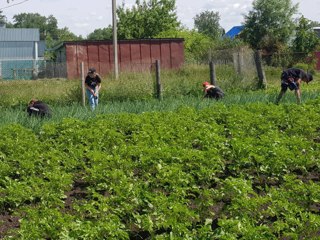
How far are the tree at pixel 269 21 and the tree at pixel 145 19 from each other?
19.9ft

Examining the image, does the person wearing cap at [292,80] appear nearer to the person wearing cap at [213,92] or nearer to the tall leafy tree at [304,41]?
the person wearing cap at [213,92]

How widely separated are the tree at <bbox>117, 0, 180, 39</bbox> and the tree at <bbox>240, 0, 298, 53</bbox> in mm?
6070

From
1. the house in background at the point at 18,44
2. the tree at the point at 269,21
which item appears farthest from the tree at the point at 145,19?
the house in background at the point at 18,44

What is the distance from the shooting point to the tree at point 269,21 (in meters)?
43.2

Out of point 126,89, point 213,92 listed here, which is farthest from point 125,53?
point 213,92

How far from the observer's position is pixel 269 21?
145ft

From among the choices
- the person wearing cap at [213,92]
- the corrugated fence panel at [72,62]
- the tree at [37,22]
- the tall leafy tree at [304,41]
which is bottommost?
the person wearing cap at [213,92]

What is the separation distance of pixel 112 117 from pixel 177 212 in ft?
17.5

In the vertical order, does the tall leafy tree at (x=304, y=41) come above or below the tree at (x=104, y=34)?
below

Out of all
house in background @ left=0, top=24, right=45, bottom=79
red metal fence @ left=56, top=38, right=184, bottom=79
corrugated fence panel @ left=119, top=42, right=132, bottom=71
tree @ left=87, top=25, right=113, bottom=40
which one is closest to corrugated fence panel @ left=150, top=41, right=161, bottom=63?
red metal fence @ left=56, top=38, right=184, bottom=79

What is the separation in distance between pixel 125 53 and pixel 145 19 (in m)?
20.1

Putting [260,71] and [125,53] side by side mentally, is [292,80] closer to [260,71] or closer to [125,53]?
[260,71]

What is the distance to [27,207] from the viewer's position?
629 cm

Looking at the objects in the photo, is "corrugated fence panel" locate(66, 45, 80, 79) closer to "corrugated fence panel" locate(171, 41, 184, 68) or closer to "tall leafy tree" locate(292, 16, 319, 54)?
"corrugated fence panel" locate(171, 41, 184, 68)
